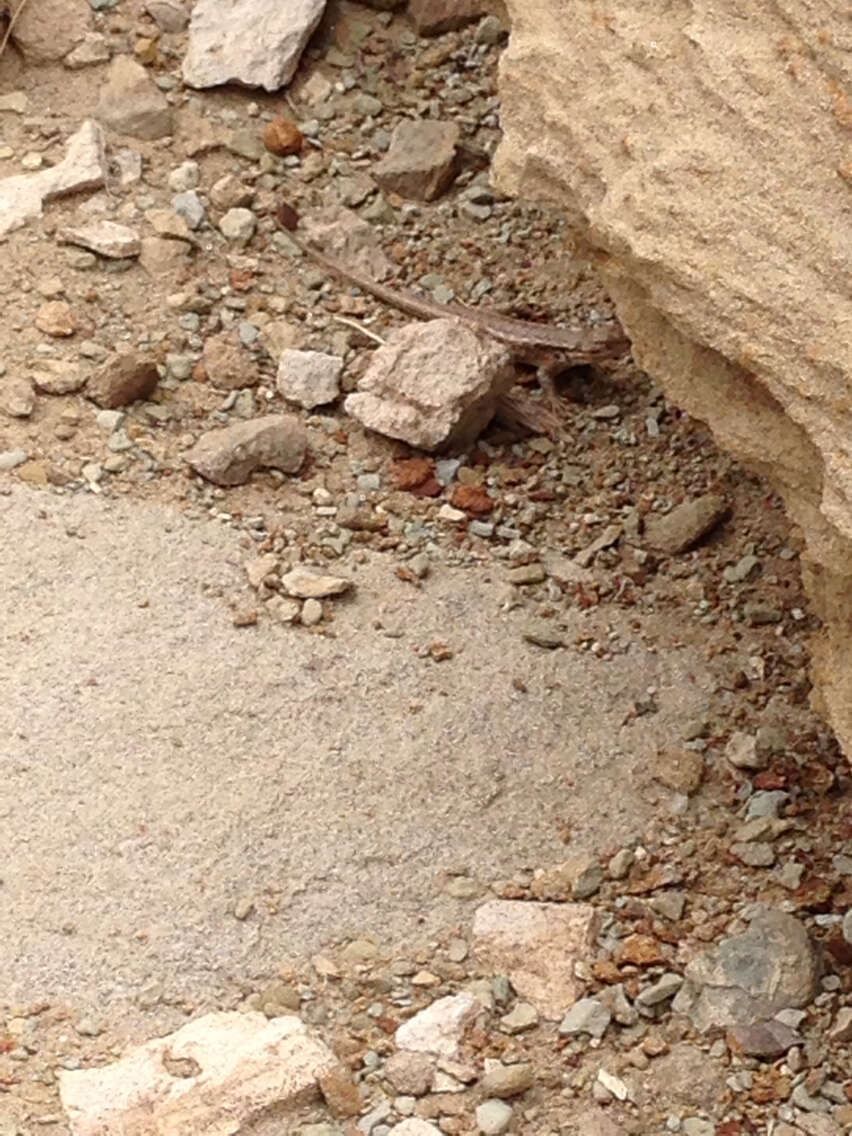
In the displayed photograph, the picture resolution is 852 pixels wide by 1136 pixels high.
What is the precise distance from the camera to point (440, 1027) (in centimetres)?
287

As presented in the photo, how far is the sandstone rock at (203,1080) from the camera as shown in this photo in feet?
8.86

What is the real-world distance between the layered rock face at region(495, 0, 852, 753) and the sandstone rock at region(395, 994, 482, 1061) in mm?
642

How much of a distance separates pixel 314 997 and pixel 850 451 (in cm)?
107

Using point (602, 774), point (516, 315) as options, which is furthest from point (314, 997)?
point (516, 315)

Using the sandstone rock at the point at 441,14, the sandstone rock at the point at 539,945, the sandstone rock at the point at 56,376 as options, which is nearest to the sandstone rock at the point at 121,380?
the sandstone rock at the point at 56,376

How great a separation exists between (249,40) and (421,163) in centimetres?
46

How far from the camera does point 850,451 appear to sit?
8.22ft

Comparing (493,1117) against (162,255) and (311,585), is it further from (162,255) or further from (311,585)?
(162,255)

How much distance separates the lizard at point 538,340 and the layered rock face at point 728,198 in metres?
0.92

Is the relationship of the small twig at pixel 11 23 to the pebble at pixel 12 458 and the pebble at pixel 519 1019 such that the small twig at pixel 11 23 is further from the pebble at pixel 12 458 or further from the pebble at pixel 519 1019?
the pebble at pixel 519 1019

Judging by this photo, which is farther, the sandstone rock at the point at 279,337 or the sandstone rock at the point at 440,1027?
the sandstone rock at the point at 279,337

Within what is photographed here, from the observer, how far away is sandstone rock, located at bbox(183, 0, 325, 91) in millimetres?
4273

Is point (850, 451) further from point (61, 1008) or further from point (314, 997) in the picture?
point (61, 1008)

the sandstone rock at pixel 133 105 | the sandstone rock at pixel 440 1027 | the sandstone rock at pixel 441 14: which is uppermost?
the sandstone rock at pixel 441 14
